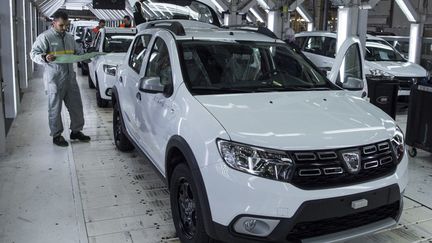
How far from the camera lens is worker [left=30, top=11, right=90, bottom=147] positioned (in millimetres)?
5434

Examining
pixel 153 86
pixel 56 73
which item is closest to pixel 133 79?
pixel 153 86

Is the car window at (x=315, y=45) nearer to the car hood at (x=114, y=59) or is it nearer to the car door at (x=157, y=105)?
the car hood at (x=114, y=59)

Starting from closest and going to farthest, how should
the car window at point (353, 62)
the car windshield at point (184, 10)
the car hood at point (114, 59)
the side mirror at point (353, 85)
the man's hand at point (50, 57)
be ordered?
1. the side mirror at point (353, 85)
2. the car window at point (353, 62)
3. the man's hand at point (50, 57)
4. the car windshield at point (184, 10)
5. the car hood at point (114, 59)

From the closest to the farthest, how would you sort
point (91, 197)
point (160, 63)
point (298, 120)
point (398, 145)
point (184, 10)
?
point (298, 120) → point (398, 145) → point (160, 63) → point (91, 197) → point (184, 10)

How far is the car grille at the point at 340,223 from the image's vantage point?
2.58 meters

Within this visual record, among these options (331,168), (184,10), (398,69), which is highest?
(184,10)

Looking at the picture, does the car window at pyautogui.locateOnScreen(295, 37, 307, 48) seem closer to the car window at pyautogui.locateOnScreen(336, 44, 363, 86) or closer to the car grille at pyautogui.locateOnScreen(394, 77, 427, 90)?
the car grille at pyautogui.locateOnScreen(394, 77, 427, 90)

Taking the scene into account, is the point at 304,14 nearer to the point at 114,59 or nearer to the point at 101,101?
the point at 114,59

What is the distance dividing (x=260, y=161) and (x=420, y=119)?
3749 mm

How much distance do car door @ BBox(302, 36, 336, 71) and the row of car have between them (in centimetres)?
655

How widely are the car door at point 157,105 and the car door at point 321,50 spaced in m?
6.54

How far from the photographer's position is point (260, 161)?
8.30 ft

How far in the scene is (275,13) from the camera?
44.1 feet

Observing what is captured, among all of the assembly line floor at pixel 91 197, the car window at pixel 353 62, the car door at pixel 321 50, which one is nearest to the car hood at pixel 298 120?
the assembly line floor at pixel 91 197
